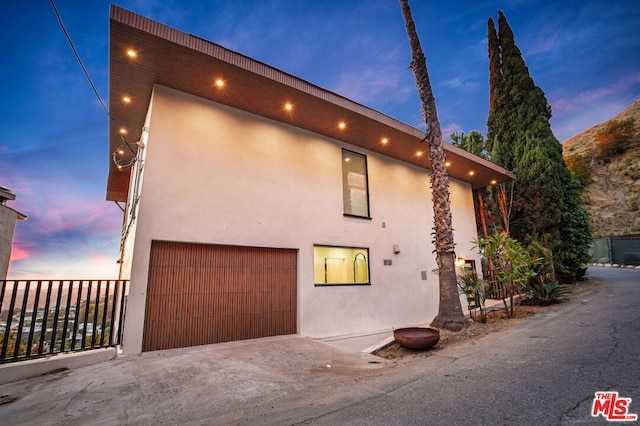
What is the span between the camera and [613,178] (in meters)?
26.2

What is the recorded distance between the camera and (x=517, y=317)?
807 cm

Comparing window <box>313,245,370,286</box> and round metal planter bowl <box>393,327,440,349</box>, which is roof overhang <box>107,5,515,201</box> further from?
round metal planter bowl <box>393,327,440,349</box>

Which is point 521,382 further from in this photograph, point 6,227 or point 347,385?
point 6,227

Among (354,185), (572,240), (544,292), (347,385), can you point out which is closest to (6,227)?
(354,185)

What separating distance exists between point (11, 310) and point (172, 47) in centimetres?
498

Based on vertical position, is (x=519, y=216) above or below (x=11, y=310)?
above

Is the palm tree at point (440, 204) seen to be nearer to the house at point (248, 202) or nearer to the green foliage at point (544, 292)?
the house at point (248, 202)

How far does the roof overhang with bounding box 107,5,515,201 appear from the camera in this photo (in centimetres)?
517

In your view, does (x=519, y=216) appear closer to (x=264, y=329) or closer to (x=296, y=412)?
(x=264, y=329)

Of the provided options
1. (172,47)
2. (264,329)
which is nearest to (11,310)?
(264,329)

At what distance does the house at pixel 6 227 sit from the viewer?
891cm

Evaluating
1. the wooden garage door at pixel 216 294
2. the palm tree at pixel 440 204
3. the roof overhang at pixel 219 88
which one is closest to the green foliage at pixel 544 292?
the palm tree at pixel 440 204

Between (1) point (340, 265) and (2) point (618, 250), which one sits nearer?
(1) point (340, 265)

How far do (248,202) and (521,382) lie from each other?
582 centimetres
